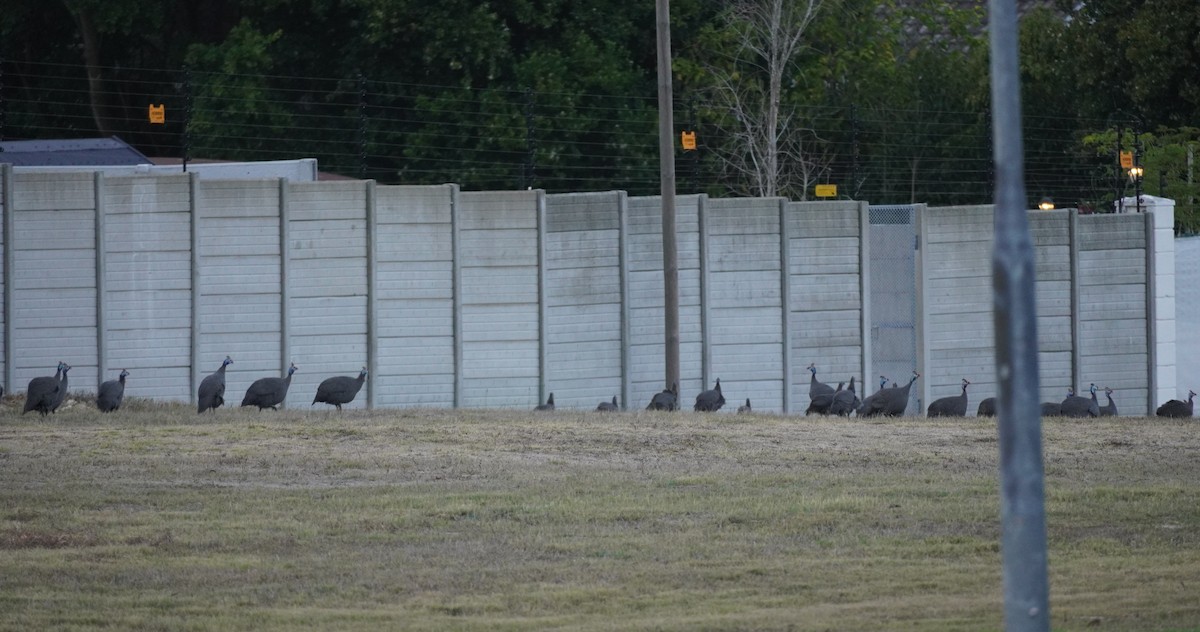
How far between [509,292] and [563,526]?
1171cm

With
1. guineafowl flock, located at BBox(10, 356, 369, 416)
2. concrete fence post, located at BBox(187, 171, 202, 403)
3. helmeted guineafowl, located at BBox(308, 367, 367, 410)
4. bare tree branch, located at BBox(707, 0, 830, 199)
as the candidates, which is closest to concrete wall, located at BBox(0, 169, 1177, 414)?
concrete fence post, located at BBox(187, 171, 202, 403)

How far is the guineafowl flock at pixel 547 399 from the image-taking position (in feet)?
60.0

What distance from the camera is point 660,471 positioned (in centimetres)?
1441

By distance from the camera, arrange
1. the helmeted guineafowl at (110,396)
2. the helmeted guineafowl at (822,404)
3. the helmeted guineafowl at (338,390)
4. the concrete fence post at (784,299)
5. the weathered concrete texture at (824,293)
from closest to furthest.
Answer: the helmeted guineafowl at (110,396) < the helmeted guineafowl at (338,390) < the helmeted guineafowl at (822,404) < the concrete fence post at (784,299) < the weathered concrete texture at (824,293)

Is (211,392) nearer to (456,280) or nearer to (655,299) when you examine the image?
(456,280)

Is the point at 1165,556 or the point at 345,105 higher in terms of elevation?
the point at 345,105

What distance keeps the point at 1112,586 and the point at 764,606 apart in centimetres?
223

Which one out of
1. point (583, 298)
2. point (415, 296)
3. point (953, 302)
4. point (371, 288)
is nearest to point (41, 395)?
point (371, 288)

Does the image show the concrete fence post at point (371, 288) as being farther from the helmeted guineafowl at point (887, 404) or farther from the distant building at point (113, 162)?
the helmeted guineafowl at point (887, 404)

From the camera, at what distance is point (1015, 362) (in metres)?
6.02

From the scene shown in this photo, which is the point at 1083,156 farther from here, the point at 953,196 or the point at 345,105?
the point at 345,105

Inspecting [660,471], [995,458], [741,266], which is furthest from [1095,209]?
[660,471]

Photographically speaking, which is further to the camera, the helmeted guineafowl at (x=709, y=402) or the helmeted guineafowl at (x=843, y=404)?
the helmeted guineafowl at (x=709, y=402)

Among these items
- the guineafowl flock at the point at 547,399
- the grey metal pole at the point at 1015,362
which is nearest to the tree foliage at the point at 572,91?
the guineafowl flock at the point at 547,399
